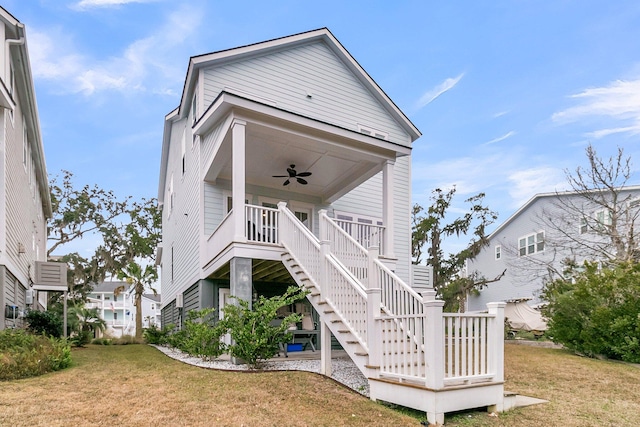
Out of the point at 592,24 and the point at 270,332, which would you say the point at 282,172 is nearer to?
the point at 270,332

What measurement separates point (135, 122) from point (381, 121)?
14607 mm

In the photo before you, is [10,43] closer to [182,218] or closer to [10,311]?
[10,311]

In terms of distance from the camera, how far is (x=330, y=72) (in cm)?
1500

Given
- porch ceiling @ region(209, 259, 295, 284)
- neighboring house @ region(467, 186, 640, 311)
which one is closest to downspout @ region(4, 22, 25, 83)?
porch ceiling @ region(209, 259, 295, 284)

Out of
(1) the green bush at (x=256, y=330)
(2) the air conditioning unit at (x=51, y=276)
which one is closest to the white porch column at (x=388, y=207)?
(1) the green bush at (x=256, y=330)

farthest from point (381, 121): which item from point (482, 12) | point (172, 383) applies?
point (172, 383)

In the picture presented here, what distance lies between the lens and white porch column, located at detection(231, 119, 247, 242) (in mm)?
9203

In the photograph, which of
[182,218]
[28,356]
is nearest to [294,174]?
[182,218]

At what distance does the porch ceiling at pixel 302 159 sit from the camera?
33.3 feet

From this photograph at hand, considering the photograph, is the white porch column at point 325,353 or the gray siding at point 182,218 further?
the gray siding at point 182,218

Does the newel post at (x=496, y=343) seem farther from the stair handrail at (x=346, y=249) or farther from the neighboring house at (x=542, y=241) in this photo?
the neighboring house at (x=542, y=241)

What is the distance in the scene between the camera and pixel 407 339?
695 centimetres

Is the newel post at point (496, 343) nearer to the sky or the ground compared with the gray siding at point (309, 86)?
nearer to the ground

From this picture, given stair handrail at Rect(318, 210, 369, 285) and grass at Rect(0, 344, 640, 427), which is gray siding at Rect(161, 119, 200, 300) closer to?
stair handrail at Rect(318, 210, 369, 285)
